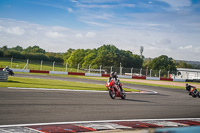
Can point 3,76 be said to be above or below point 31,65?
below

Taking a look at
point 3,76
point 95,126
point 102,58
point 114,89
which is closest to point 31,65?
point 3,76

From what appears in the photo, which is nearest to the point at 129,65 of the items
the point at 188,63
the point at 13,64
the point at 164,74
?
the point at 164,74

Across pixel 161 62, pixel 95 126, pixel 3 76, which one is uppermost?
pixel 161 62

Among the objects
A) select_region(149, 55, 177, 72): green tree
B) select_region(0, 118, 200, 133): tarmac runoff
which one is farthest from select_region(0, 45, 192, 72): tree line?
select_region(0, 118, 200, 133): tarmac runoff

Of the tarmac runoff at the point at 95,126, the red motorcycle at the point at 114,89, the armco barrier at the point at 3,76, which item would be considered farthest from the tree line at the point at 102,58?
the tarmac runoff at the point at 95,126

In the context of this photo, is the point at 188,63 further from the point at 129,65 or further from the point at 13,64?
the point at 13,64

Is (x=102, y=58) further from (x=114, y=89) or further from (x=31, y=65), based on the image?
(x=114, y=89)

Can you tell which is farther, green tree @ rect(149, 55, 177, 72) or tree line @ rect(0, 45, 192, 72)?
green tree @ rect(149, 55, 177, 72)

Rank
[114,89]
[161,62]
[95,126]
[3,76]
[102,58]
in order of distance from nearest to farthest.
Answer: [95,126]
[114,89]
[3,76]
[102,58]
[161,62]

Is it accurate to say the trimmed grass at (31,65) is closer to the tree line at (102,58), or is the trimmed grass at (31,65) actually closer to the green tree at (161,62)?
the tree line at (102,58)

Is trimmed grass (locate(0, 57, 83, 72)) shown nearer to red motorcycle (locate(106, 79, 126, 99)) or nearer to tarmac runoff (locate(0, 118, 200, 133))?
red motorcycle (locate(106, 79, 126, 99))

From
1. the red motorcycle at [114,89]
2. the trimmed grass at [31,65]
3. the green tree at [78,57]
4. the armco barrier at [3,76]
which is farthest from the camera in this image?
the green tree at [78,57]

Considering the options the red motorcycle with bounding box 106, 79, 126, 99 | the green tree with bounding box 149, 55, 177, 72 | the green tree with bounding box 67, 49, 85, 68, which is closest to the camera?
the red motorcycle with bounding box 106, 79, 126, 99

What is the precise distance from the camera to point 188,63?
171 metres
